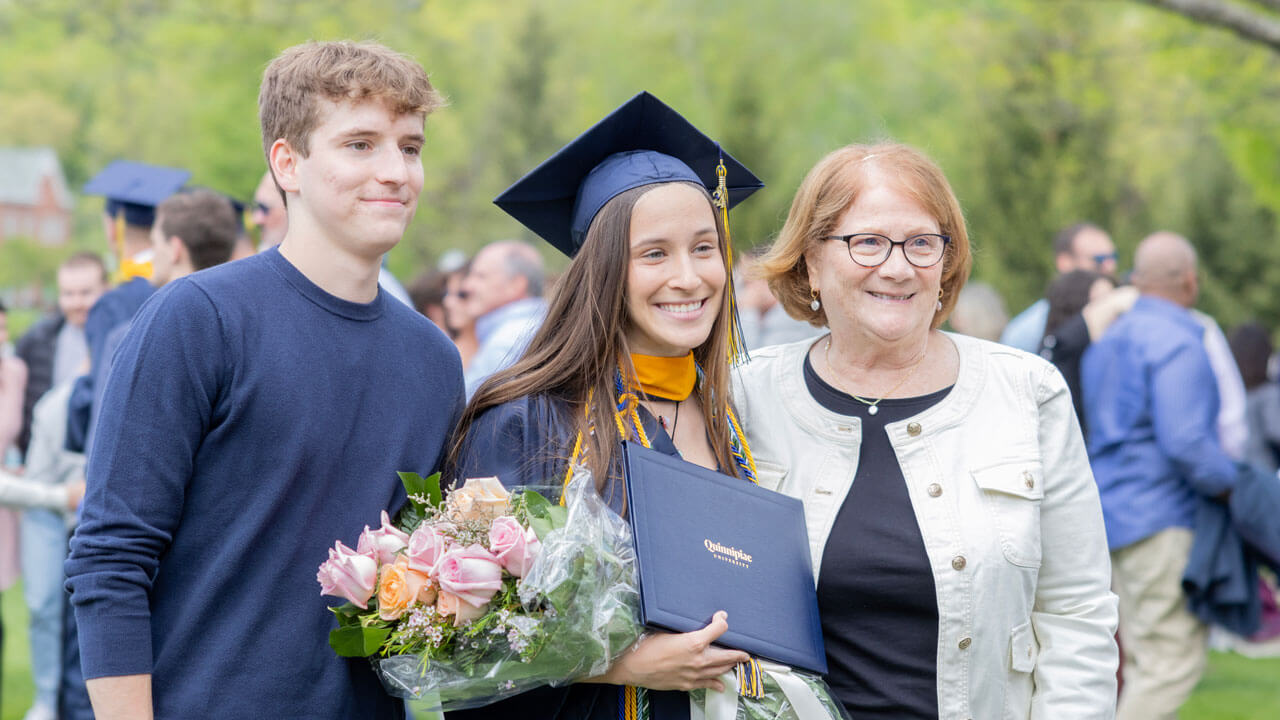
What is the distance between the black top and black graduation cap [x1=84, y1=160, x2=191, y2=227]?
A: 13.0 feet

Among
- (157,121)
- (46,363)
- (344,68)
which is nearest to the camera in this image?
(344,68)

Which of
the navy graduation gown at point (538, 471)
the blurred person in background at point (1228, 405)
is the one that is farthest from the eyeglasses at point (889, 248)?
the blurred person in background at point (1228, 405)

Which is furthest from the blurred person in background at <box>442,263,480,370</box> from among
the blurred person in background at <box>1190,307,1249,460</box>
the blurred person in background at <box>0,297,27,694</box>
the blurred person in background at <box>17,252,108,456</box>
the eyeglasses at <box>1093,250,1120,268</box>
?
the blurred person in background at <box>1190,307,1249,460</box>

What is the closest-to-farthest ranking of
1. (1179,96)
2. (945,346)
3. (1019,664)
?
(1019,664)
(945,346)
(1179,96)

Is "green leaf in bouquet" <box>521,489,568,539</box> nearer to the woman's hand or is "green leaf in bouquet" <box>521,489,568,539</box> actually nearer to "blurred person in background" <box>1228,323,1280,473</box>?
the woman's hand

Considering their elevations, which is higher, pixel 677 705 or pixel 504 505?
pixel 504 505

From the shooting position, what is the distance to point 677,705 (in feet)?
8.71

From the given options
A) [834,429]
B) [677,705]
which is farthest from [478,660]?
[834,429]

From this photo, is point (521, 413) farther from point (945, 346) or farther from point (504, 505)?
point (945, 346)

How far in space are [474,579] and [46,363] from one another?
→ 6.75 meters

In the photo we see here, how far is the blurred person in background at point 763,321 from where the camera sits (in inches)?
271

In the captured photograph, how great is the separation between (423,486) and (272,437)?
32cm

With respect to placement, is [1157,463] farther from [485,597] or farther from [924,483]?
[485,597]

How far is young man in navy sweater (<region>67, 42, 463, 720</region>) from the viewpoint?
92.1 inches
